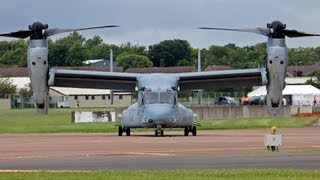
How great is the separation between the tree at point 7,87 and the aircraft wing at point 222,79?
97654 mm

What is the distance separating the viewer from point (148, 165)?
79.5ft

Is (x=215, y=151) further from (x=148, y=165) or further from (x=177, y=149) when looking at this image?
(x=148, y=165)

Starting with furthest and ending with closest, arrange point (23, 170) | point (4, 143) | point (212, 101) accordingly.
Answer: point (212, 101)
point (4, 143)
point (23, 170)

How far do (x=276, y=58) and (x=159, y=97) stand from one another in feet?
17.4

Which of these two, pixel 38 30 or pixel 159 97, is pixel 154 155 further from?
pixel 38 30

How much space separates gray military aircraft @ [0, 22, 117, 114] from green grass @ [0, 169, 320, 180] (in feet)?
75.8

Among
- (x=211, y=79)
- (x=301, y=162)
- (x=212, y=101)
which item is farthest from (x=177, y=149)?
(x=212, y=101)

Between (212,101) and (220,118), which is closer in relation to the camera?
(220,118)

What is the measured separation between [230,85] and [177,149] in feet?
68.5

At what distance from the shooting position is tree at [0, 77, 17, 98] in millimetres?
148625

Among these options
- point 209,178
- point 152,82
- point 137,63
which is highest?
point 137,63

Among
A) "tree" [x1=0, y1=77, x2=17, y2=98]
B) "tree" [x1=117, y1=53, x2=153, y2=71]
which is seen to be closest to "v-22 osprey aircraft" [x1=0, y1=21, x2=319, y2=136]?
"tree" [x1=0, y1=77, x2=17, y2=98]

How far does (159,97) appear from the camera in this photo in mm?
44219

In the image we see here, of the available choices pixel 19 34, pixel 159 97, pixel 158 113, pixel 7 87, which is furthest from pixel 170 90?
pixel 7 87
